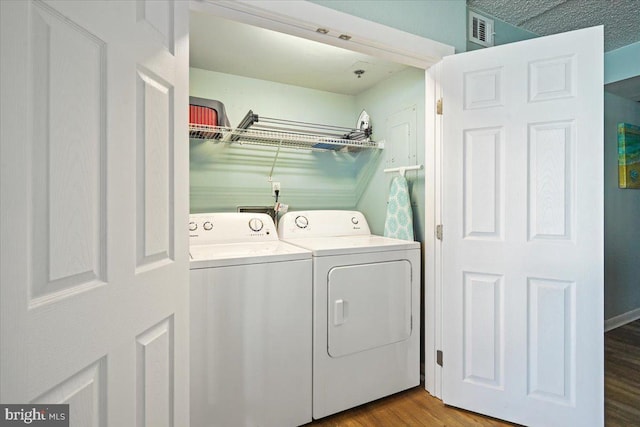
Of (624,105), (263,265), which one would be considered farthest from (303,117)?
(624,105)

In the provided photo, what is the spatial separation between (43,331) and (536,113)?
2.03 meters

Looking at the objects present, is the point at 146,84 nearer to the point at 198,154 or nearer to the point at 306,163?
the point at 198,154

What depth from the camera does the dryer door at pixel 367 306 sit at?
172cm

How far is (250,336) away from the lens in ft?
4.98

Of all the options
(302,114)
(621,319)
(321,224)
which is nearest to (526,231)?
(321,224)

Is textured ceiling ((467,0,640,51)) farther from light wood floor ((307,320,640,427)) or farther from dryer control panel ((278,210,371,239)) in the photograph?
light wood floor ((307,320,640,427))

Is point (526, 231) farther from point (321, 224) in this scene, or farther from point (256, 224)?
point (256, 224)

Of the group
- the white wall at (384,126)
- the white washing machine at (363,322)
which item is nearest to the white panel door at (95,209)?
the white washing machine at (363,322)

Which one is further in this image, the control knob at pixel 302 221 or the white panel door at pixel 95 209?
the control knob at pixel 302 221

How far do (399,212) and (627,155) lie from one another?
264 centimetres

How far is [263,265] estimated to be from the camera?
5.14 feet

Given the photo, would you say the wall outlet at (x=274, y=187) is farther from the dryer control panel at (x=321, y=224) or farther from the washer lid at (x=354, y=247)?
the washer lid at (x=354, y=247)

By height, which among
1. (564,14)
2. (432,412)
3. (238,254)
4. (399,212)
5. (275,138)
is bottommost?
(432,412)

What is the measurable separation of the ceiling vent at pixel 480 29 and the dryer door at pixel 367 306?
61.1 inches
